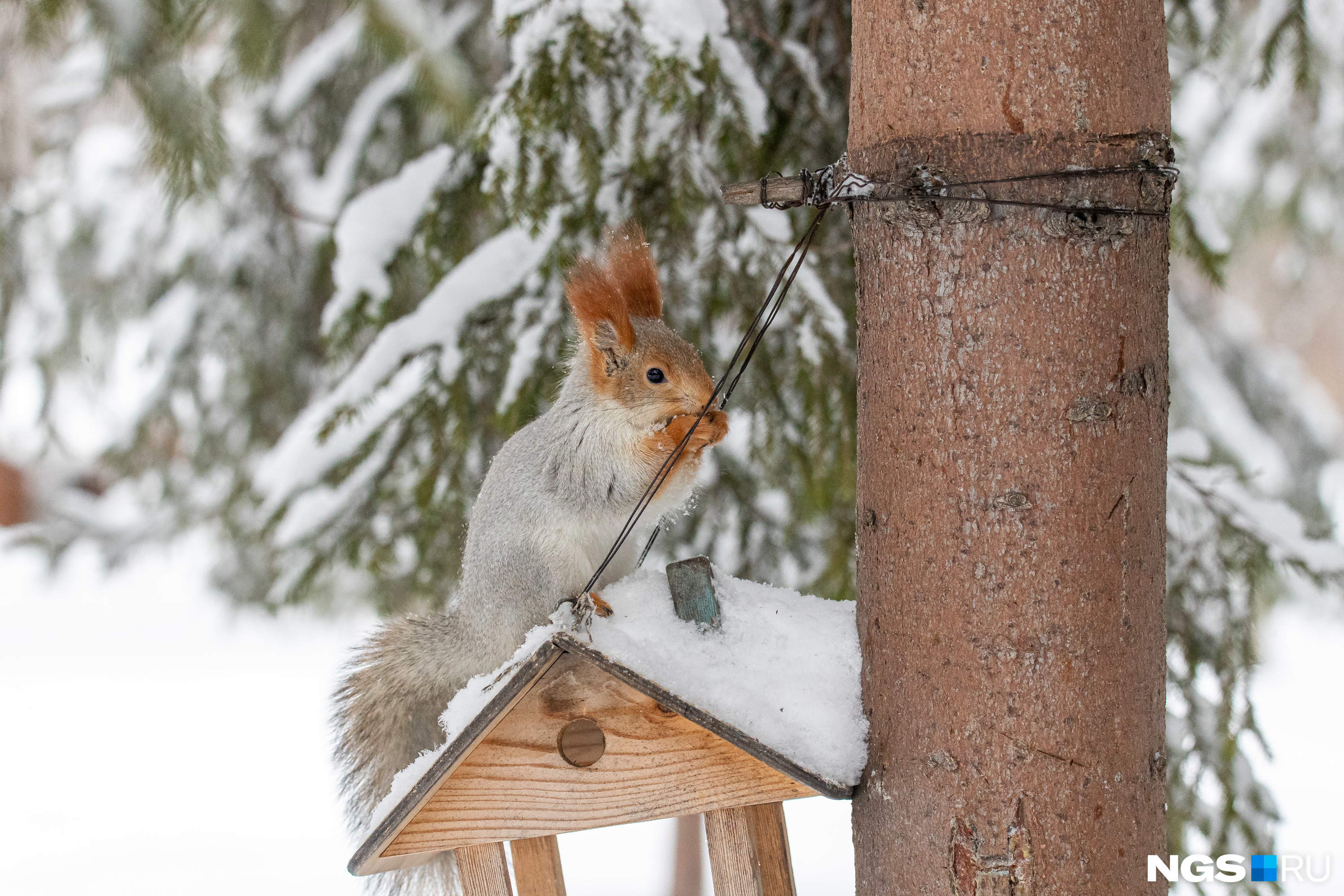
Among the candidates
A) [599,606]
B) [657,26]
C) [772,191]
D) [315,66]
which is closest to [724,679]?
[599,606]

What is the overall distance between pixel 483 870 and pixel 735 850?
0.32 metres

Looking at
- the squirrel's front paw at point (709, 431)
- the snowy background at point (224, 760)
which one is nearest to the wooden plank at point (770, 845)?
the squirrel's front paw at point (709, 431)

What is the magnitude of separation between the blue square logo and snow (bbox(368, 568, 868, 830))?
3.67ft

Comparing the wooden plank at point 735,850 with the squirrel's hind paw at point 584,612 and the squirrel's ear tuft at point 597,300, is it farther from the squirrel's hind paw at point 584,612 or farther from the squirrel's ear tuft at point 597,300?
the squirrel's ear tuft at point 597,300

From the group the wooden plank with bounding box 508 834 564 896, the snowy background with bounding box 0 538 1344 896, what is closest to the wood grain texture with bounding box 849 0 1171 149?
the wooden plank with bounding box 508 834 564 896

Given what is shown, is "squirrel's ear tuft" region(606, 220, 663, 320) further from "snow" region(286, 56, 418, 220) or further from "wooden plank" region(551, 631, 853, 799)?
"snow" region(286, 56, 418, 220)

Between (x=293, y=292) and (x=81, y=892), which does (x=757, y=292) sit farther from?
(x=81, y=892)

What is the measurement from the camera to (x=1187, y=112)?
11.6 feet

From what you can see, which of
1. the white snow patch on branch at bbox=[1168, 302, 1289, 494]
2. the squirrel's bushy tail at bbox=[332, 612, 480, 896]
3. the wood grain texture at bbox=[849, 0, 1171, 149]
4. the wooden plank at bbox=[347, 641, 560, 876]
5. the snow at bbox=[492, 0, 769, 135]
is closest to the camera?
the wood grain texture at bbox=[849, 0, 1171, 149]

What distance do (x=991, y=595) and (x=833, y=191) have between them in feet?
1.55

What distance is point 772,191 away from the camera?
1.23 meters

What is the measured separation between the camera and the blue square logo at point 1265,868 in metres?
1.92

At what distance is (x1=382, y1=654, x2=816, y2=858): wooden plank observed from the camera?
133cm

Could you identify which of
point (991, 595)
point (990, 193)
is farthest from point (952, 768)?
point (990, 193)
